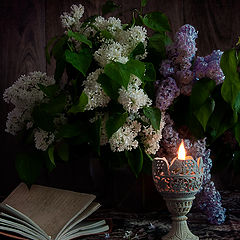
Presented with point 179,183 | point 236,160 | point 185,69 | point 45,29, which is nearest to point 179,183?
point 179,183

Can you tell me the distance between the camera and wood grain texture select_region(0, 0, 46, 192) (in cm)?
134

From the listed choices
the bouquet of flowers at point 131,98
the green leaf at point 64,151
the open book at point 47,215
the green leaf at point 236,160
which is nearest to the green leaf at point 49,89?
the bouquet of flowers at point 131,98

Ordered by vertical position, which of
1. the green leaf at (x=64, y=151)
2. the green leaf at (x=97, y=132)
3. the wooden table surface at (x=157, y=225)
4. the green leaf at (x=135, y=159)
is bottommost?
the wooden table surface at (x=157, y=225)

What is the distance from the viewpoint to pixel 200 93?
900 mm

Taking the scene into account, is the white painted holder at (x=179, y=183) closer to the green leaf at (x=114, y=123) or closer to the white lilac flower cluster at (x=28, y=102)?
the green leaf at (x=114, y=123)

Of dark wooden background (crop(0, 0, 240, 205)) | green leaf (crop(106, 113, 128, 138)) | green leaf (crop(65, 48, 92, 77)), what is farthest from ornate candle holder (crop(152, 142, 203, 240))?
dark wooden background (crop(0, 0, 240, 205))

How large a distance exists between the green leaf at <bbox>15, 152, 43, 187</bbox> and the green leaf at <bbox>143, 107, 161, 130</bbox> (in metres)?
0.30

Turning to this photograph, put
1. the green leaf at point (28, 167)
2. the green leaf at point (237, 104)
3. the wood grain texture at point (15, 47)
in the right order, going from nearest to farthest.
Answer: the green leaf at point (237, 104) < the green leaf at point (28, 167) < the wood grain texture at point (15, 47)

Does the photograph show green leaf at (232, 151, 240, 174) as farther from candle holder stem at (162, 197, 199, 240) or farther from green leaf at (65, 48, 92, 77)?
green leaf at (65, 48, 92, 77)

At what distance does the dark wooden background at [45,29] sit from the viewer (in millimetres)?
1347

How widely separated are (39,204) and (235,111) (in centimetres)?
46

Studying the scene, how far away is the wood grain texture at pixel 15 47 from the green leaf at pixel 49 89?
42 centimetres

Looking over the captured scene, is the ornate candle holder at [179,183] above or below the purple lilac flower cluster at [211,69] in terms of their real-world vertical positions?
below

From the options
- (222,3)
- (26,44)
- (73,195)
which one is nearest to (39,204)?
(73,195)
